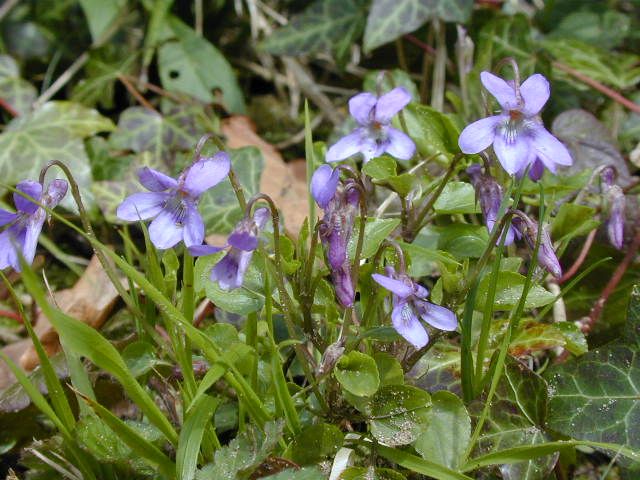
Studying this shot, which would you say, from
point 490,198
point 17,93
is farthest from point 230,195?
point 17,93

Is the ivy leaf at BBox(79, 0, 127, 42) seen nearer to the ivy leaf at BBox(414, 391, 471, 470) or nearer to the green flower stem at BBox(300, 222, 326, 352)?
→ the green flower stem at BBox(300, 222, 326, 352)

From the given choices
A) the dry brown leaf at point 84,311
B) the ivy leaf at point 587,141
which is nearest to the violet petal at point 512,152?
the ivy leaf at point 587,141

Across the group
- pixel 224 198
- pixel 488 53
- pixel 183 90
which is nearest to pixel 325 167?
pixel 224 198

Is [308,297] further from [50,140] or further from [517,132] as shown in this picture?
[50,140]

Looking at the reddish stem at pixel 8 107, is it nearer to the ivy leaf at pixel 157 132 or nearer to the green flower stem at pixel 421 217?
the ivy leaf at pixel 157 132

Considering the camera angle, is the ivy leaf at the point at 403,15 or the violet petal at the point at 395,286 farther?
Answer: the ivy leaf at the point at 403,15

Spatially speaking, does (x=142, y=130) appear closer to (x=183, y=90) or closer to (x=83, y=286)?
(x=183, y=90)

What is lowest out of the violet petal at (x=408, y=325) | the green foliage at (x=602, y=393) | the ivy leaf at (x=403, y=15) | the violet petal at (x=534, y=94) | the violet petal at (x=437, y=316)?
the green foliage at (x=602, y=393)

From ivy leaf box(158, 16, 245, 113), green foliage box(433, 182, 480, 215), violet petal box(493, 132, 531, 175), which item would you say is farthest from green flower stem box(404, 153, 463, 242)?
ivy leaf box(158, 16, 245, 113)
